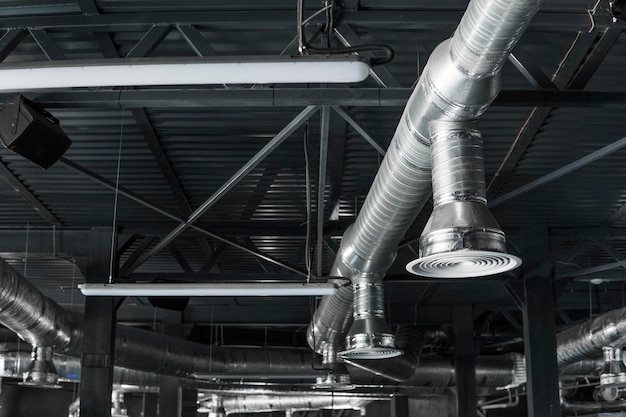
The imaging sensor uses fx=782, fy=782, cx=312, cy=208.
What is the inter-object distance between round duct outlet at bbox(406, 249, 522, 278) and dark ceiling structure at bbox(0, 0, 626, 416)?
5.26 feet

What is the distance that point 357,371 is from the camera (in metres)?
17.7

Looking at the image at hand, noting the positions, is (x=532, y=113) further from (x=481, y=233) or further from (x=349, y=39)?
(x=481, y=233)

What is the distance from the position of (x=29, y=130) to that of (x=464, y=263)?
3.71m

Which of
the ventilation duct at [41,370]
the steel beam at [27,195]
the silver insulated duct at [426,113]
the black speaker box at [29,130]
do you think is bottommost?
the ventilation duct at [41,370]

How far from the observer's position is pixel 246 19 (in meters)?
6.38

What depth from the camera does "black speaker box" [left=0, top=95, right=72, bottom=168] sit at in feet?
20.9

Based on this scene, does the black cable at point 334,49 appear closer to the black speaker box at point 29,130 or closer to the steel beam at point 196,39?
the steel beam at point 196,39

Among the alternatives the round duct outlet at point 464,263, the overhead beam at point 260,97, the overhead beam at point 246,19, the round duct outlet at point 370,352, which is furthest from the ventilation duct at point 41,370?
the round duct outlet at point 464,263

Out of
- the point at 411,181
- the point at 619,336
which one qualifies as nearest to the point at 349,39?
the point at 411,181

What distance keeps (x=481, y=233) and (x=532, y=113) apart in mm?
3850

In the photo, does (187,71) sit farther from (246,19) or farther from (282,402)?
(282,402)

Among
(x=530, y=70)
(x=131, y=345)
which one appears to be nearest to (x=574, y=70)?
(x=530, y=70)

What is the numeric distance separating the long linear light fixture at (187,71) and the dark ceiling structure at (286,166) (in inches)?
5.9

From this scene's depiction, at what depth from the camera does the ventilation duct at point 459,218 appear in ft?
15.9
